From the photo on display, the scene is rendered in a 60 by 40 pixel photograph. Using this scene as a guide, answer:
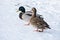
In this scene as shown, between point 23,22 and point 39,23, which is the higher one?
point 39,23

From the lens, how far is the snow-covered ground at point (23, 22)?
729cm

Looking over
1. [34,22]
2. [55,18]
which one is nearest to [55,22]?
[55,18]

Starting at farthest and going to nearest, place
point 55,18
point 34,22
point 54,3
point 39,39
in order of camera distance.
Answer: point 54,3
point 55,18
point 34,22
point 39,39

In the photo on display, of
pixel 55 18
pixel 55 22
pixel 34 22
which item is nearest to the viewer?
pixel 34 22

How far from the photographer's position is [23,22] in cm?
877

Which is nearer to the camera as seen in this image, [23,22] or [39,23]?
[39,23]

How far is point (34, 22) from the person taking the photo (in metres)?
7.63

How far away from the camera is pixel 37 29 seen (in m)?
7.76

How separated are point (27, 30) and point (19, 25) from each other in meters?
0.57

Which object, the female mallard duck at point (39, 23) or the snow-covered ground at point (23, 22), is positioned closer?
the snow-covered ground at point (23, 22)

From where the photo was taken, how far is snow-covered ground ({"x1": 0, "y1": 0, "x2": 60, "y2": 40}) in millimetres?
7287

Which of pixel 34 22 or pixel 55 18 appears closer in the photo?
pixel 34 22

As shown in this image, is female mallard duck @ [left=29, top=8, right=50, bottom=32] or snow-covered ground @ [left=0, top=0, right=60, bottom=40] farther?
female mallard duck @ [left=29, top=8, right=50, bottom=32]

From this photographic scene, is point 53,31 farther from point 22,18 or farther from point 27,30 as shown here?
point 22,18
